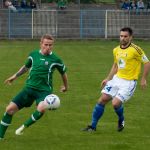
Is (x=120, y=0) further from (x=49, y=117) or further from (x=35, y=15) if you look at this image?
(x=49, y=117)

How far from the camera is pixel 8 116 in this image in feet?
36.3

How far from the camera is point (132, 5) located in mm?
52250

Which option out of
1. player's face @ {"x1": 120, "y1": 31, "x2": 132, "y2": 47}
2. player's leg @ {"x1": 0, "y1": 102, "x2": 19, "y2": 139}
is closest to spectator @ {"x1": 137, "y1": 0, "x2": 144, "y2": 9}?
player's face @ {"x1": 120, "y1": 31, "x2": 132, "y2": 47}

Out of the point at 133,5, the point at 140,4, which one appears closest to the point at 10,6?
the point at 133,5

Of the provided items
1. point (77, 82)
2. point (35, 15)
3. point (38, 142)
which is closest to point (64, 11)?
point (35, 15)

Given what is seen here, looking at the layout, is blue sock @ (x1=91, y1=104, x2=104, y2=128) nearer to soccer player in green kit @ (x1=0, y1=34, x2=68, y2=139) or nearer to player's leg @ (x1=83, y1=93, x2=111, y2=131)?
player's leg @ (x1=83, y1=93, x2=111, y2=131)

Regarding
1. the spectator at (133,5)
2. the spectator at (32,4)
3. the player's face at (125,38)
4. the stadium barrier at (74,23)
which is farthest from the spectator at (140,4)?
the player's face at (125,38)

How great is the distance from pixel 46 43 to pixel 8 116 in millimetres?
1440

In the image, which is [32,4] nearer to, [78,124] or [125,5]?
[125,5]

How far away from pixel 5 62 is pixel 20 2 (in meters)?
25.4

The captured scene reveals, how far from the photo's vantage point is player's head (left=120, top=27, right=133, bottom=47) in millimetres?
11703

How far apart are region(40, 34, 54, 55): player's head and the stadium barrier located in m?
36.8

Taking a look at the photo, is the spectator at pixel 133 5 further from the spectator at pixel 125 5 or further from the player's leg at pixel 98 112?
the player's leg at pixel 98 112

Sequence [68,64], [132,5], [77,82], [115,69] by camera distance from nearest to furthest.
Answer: [115,69] < [77,82] < [68,64] < [132,5]
